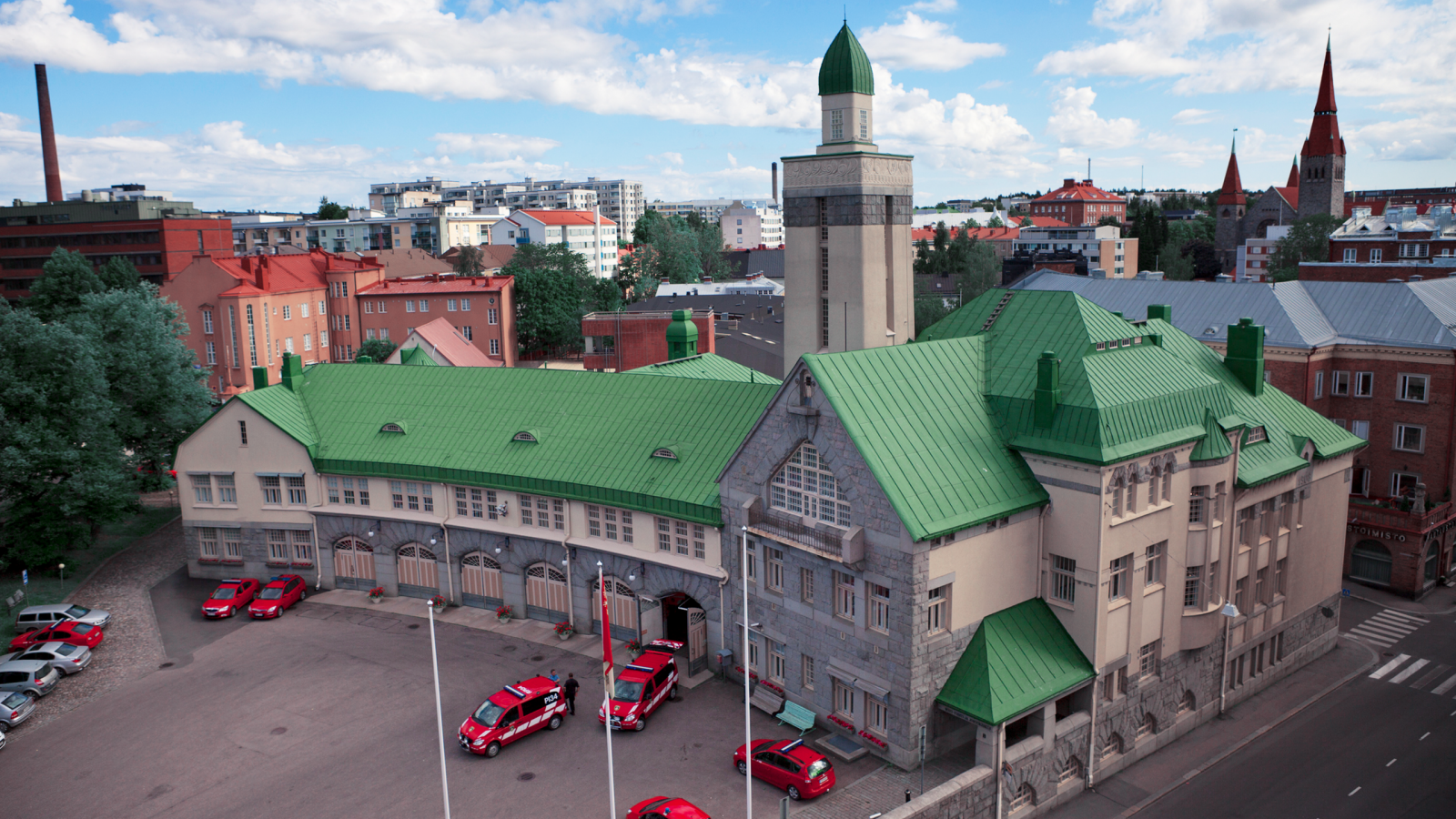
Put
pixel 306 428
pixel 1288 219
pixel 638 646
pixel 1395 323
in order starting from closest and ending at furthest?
pixel 638 646 < pixel 306 428 < pixel 1395 323 < pixel 1288 219

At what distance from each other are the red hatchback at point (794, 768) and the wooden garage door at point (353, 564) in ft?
83.8

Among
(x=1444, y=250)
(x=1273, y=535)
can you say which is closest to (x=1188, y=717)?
(x=1273, y=535)

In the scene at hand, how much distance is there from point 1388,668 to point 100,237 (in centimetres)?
13974

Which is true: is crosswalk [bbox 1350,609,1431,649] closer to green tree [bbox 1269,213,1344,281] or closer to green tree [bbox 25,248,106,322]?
green tree [bbox 1269,213,1344,281]

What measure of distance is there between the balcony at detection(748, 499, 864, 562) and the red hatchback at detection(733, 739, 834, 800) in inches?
253

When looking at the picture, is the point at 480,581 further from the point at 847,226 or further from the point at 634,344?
the point at 634,344

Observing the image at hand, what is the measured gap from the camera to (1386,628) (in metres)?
49.1

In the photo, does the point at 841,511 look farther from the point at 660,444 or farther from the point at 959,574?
the point at 660,444

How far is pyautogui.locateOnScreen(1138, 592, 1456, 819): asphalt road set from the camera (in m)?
34.0

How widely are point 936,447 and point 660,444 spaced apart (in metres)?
14.1

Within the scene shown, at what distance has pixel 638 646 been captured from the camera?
43062mm

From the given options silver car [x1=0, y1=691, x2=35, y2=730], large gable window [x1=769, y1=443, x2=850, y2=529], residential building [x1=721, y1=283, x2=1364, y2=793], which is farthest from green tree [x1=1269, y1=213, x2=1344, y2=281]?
silver car [x1=0, y1=691, x2=35, y2=730]

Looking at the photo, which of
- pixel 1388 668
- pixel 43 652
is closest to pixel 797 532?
pixel 1388 668

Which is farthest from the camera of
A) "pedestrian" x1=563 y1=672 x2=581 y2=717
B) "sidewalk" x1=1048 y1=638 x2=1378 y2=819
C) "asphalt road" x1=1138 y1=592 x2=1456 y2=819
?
"pedestrian" x1=563 y1=672 x2=581 y2=717
